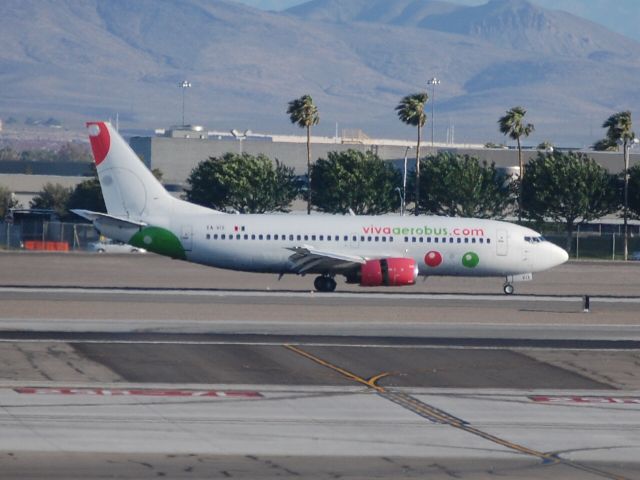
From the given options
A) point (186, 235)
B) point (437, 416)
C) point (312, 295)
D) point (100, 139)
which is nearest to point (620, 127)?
point (312, 295)

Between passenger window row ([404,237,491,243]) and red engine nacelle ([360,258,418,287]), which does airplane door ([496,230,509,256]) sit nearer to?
passenger window row ([404,237,491,243])

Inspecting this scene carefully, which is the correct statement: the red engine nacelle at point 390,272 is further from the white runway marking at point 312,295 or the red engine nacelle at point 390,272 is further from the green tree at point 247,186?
the green tree at point 247,186

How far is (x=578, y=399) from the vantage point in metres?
27.9

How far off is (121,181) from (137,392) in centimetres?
2932

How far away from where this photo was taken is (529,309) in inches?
1925

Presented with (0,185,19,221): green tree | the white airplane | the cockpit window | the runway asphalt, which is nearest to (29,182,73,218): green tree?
(0,185,19,221): green tree

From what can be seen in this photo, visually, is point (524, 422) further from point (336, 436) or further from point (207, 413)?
point (207, 413)

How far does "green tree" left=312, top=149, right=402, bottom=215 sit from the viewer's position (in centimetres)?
9956

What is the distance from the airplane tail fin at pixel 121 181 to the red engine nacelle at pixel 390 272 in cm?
900

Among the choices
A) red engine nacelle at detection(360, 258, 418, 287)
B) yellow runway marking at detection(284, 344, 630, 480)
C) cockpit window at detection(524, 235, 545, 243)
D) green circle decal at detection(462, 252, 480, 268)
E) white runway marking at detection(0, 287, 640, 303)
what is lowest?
yellow runway marking at detection(284, 344, 630, 480)

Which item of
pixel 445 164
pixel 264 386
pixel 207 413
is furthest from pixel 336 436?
pixel 445 164

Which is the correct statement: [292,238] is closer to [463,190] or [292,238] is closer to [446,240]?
[446,240]

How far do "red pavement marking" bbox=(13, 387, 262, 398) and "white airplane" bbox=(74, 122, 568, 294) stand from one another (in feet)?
88.9

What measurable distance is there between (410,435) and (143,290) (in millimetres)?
32714
